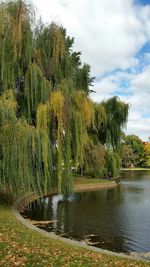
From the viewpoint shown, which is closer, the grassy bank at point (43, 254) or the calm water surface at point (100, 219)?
the grassy bank at point (43, 254)

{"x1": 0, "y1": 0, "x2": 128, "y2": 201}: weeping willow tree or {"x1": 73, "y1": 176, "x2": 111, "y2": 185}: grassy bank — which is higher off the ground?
{"x1": 0, "y1": 0, "x2": 128, "y2": 201}: weeping willow tree

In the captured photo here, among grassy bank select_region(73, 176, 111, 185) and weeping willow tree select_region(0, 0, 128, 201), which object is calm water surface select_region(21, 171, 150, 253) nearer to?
weeping willow tree select_region(0, 0, 128, 201)

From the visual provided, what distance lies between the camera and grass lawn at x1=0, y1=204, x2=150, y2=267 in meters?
6.67

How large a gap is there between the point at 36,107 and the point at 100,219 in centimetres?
556

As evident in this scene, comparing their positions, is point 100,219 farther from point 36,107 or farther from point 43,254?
point 43,254

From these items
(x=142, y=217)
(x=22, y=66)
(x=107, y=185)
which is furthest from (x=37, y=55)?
(x=107, y=185)

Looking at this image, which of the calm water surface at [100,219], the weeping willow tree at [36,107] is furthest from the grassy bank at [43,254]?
the weeping willow tree at [36,107]

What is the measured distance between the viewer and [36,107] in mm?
14117

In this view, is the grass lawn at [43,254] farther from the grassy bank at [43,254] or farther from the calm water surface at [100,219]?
the calm water surface at [100,219]

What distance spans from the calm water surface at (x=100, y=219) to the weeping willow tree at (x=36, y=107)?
158 cm

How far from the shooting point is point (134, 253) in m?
9.99

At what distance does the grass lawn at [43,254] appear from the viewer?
6.67 metres

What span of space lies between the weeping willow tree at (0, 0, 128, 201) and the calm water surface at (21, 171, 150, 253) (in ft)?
5.19

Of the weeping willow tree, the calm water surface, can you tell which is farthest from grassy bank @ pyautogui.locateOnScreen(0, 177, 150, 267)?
the weeping willow tree
